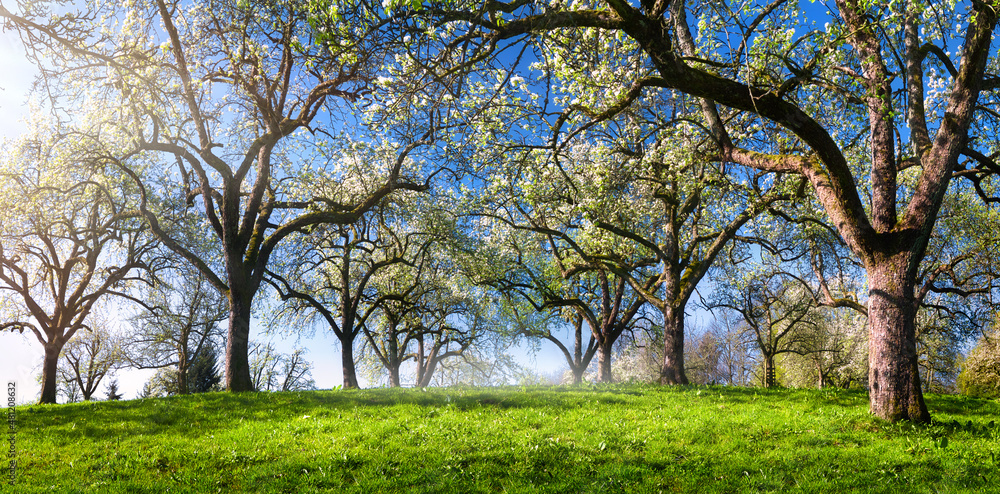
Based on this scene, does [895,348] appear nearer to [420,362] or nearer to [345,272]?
[345,272]

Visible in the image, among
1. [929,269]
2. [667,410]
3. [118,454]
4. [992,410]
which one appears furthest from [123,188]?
[929,269]

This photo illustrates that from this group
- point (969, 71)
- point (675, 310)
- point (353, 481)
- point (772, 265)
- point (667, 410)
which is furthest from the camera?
point (772, 265)

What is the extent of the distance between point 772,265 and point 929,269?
Result: 6119 mm

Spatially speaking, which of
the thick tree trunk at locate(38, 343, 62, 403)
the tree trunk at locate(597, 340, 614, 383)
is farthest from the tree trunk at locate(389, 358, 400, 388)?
the thick tree trunk at locate(38, 343, 62, 403)

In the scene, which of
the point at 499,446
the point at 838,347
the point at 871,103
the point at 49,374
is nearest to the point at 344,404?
the point at 499,446

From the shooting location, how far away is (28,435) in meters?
10.2

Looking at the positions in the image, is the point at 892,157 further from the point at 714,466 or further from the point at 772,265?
the point at 772,265

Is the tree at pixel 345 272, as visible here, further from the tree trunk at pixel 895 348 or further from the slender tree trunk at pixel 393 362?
the tree trunk at pixel 895 348

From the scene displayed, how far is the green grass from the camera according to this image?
7422 mm

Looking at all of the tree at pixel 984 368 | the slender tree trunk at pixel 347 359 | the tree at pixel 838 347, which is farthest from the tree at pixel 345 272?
the tree at pixel 984 368

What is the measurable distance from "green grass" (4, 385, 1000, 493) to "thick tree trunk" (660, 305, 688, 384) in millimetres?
4327

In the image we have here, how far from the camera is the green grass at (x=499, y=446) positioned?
24.3ft

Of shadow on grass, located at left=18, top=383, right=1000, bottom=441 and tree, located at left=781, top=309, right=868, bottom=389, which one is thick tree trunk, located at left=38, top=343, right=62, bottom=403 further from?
tree, located at left=781, top=309, right=868, bottom=389

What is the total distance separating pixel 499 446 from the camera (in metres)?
8.90
